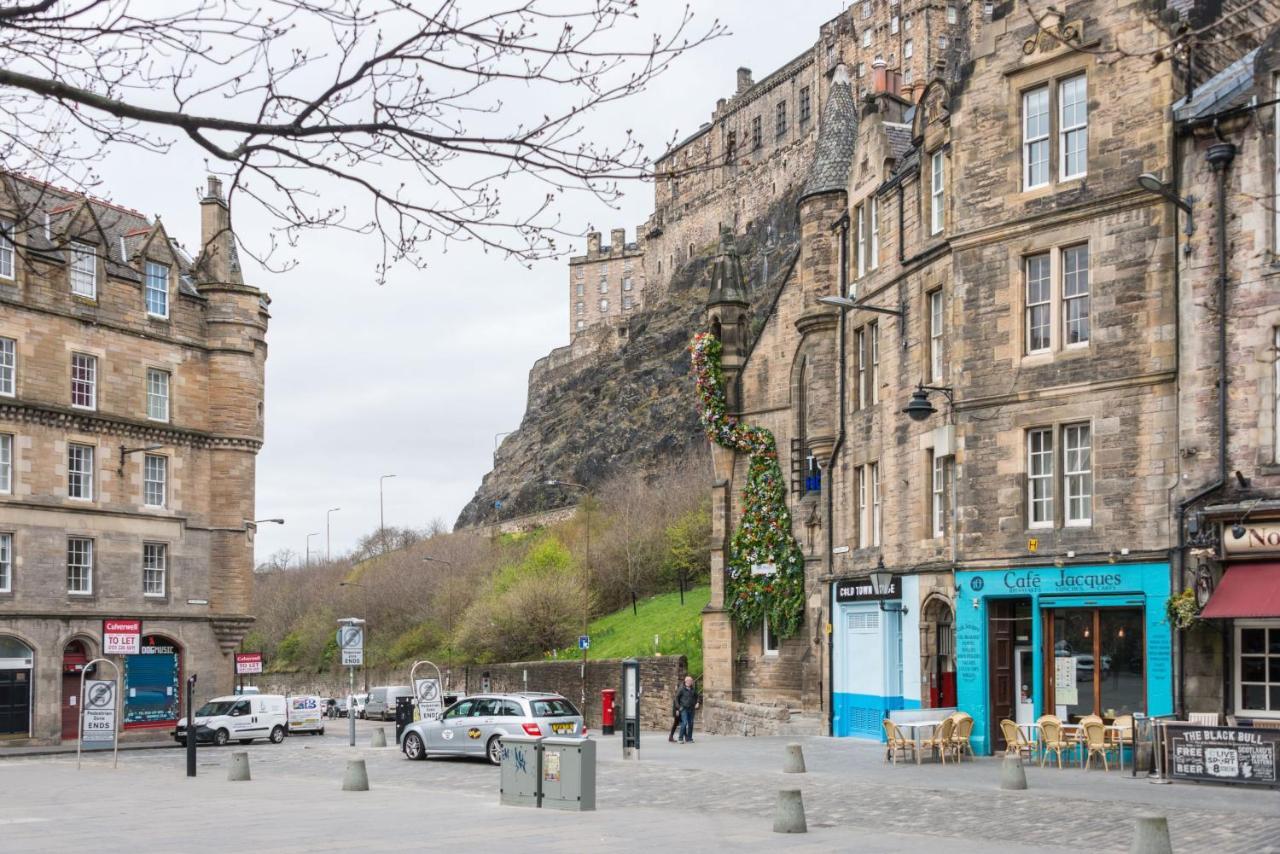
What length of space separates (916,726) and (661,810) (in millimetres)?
8057

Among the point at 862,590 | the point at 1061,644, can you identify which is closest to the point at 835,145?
the point at 862,590

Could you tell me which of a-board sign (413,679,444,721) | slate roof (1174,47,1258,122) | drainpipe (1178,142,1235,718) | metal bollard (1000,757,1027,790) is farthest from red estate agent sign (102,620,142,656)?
slate roof (1174,47,1258,122)

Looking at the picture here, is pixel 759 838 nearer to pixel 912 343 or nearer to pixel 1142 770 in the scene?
pixel 1142 770

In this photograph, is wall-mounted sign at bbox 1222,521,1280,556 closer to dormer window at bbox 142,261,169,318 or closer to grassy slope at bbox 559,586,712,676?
grassy slope at bbox 559,586,712,676

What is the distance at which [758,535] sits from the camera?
132 ft

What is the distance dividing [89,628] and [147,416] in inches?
251

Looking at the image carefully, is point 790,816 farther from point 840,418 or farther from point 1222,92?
point 840,418

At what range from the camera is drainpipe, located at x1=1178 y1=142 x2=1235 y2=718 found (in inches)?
903

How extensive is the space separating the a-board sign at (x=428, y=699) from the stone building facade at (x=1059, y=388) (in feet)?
31.5

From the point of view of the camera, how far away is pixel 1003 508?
87.1 ft

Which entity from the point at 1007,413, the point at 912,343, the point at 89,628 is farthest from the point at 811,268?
the point at 89,628

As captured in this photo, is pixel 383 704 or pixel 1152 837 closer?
pixel 1152 837

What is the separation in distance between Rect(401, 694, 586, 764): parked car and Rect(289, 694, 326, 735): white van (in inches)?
656

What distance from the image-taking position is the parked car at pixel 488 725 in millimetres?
28734
